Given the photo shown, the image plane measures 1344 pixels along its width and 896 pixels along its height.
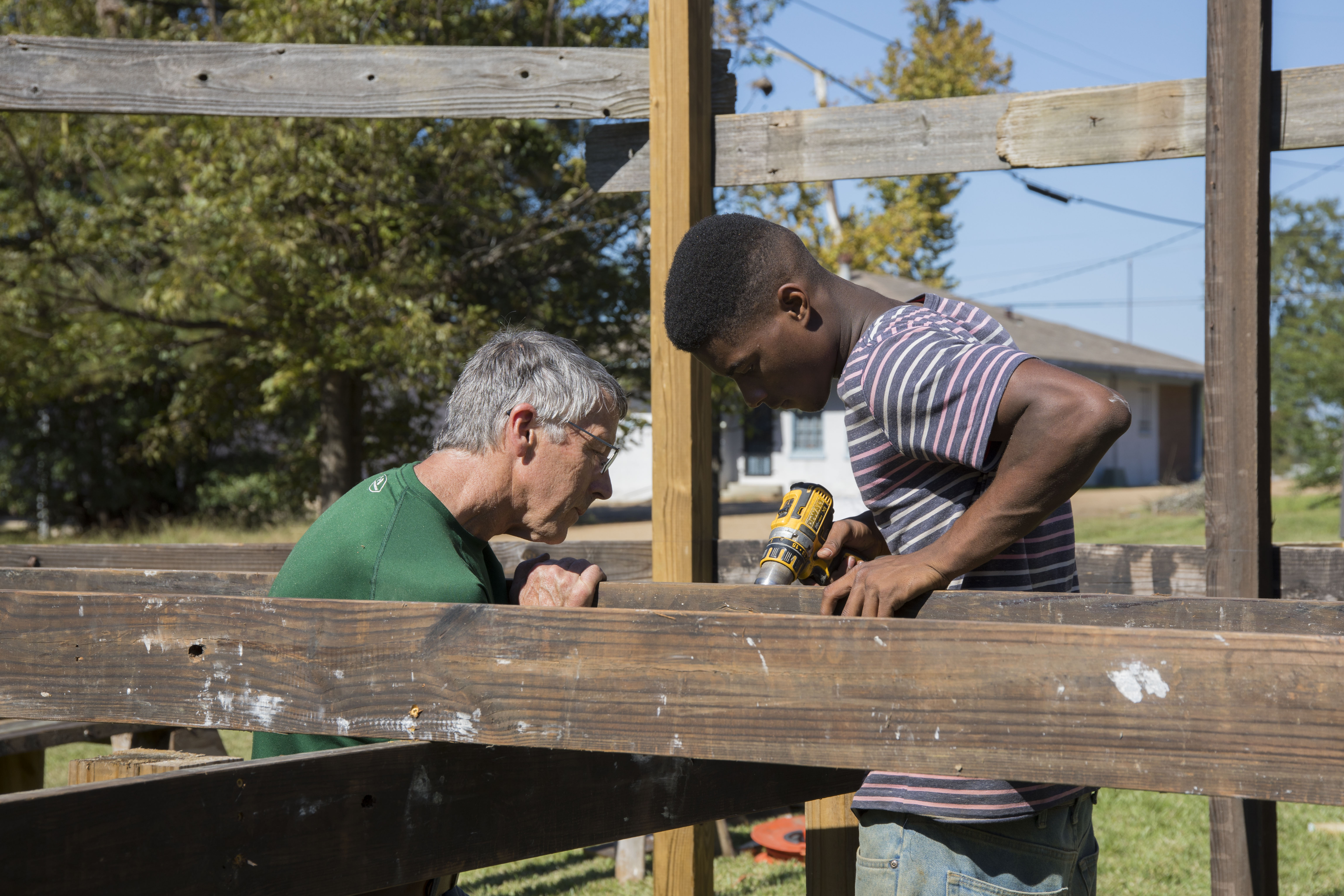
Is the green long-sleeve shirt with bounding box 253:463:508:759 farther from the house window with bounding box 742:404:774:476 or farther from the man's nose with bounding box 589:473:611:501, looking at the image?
the house window with bounding box 742:404:774:476

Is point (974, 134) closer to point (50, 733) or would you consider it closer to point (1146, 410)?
point (50, 733)

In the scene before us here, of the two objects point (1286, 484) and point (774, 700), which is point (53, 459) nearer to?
point (774, 700)

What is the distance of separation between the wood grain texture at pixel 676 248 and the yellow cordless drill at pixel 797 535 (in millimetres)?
743

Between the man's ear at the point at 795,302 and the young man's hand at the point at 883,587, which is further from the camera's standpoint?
the man's ear at the point at 795,302

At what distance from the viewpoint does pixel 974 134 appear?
3.03 m

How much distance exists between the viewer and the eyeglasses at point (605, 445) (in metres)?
2.16

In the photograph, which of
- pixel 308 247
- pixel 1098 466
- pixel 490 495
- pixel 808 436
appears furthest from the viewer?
pixel 808 436

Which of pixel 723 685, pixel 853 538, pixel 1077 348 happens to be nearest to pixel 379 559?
pixel 723 685

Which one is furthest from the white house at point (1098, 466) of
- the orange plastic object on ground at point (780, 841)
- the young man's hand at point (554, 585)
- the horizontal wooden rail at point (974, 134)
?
the young man's hand at point (554, 585)

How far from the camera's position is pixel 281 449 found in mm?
19547

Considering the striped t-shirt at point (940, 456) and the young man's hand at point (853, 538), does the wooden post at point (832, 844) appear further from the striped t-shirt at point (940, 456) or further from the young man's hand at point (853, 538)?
the striped t-shirt at point (940, 456)

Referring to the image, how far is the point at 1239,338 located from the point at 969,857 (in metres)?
1.52

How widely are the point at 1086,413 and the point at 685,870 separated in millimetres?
1790

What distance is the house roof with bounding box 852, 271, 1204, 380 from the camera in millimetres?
29328
